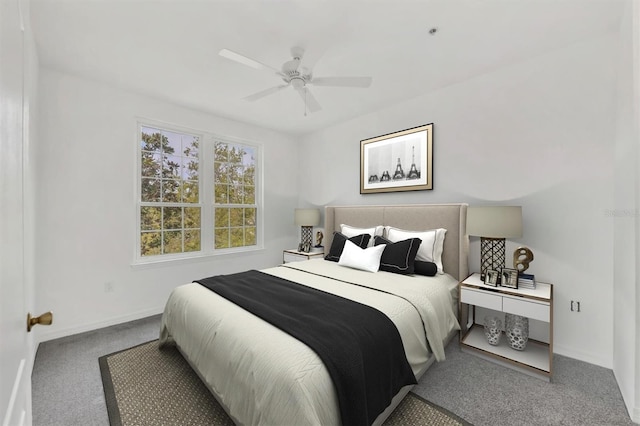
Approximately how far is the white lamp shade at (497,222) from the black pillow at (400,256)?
59 cm

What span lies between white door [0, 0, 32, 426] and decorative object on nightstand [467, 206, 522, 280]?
2.96 meters

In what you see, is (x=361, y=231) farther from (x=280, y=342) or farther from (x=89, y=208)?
(x=89, y=208)

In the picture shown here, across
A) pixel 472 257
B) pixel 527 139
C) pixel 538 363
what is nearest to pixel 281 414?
pixel 538 363

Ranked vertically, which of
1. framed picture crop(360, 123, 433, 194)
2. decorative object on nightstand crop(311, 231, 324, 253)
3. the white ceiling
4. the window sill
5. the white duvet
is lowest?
the white duvet

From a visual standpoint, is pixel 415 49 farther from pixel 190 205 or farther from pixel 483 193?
pixel 190 205

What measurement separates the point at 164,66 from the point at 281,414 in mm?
3195

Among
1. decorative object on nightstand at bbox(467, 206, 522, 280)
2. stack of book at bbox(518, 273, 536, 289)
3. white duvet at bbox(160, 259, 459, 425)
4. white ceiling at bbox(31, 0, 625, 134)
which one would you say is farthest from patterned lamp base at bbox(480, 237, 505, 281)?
white ceiling at bbox(31, 0, 625, 134)

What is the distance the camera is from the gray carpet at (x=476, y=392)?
1.82 metres

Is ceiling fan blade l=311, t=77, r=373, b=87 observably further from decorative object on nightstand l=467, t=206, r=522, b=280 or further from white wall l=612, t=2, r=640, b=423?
white wall l=612, t=2, r=640, b=423

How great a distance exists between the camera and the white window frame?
3.52 meters

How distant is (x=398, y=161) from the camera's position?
3719mm

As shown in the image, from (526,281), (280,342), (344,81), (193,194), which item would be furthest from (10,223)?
(193,194)

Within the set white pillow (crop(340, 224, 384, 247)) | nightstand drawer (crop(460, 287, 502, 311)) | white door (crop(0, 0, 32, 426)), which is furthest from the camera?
white pillow (crop(340, 224, 384, 247))

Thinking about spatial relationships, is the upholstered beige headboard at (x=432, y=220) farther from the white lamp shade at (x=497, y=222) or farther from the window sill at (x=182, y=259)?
the window sill at (x=182, y=259)
